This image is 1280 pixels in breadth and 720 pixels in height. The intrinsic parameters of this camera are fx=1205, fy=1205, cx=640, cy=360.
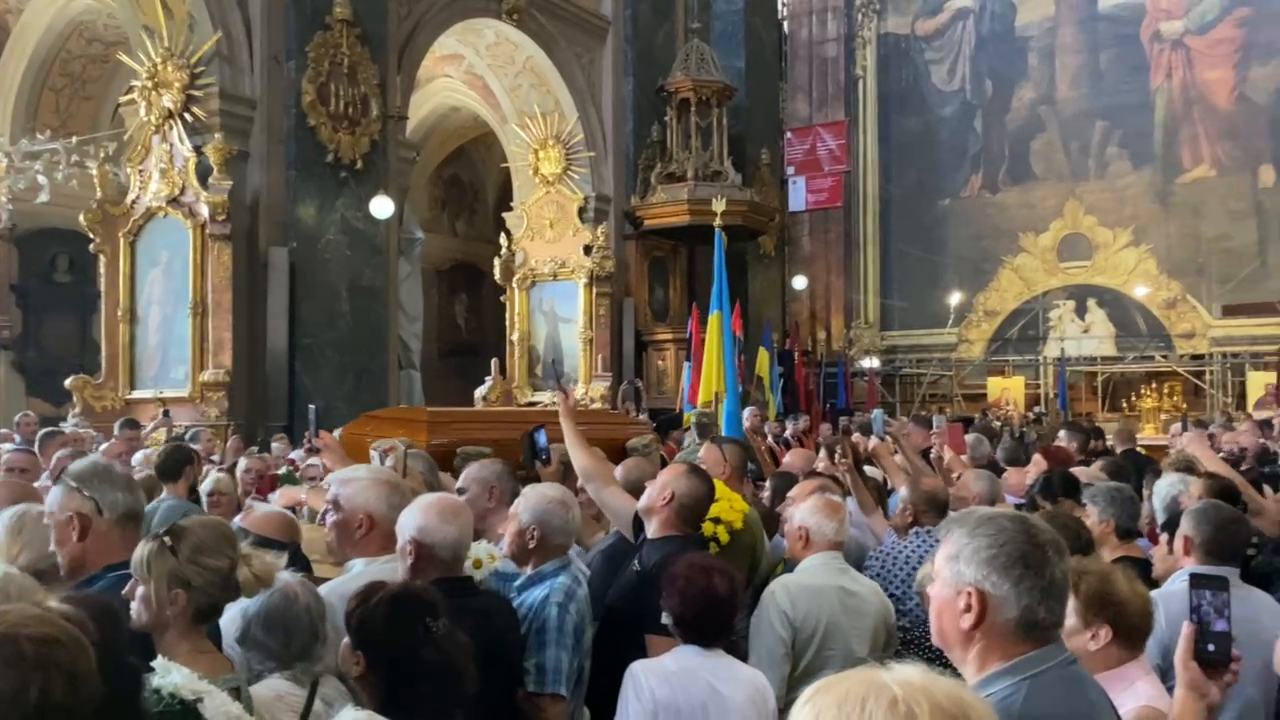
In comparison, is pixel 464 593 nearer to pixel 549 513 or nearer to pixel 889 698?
pixel 549 513

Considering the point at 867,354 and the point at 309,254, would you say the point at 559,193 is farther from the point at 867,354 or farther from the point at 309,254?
the point at 867,354

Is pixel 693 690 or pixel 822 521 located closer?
pixel 693 690

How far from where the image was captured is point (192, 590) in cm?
279

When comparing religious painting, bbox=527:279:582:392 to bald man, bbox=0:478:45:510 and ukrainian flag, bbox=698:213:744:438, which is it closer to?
ukrainian flag, bbox=698:213:744:438

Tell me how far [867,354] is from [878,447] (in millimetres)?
14605

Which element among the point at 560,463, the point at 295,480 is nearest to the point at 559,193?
the point at 295,480

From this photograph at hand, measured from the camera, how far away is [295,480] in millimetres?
7625

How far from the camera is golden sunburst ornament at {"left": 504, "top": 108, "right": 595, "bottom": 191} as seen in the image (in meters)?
16.5

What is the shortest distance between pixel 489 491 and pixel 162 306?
7.85 metres

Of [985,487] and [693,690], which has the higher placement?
[985,487]

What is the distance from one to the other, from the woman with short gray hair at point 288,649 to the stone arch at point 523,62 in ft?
38.9

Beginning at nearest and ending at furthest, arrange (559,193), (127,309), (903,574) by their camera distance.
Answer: (903,574)
(127,309)
(559,193)

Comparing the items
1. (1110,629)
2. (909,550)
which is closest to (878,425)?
(909,550)

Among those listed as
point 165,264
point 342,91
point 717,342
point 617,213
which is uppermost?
point 342,91
